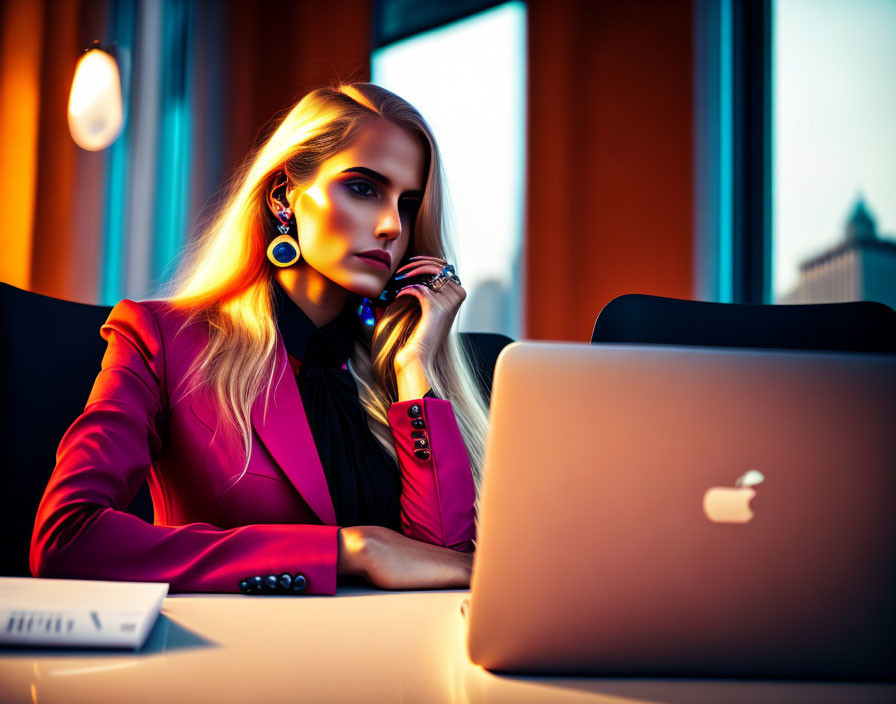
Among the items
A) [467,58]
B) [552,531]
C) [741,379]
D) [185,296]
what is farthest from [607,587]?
[467,58]

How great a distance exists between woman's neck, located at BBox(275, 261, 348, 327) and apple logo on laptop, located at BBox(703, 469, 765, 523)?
1102 millimetres

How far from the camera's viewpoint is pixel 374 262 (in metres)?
1.46

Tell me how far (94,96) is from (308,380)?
176 cm

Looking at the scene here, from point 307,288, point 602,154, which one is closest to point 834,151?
point 602,154

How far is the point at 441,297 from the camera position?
62.5 inches

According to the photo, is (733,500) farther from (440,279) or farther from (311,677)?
(440,279)

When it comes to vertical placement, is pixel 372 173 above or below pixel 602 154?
below

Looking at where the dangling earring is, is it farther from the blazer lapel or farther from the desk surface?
the desk surface

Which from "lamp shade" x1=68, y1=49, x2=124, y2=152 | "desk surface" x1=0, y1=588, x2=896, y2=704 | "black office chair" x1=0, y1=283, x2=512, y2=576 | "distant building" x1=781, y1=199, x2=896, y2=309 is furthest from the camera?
"distant building" x1=781, y1=199, x2=896, y2=309

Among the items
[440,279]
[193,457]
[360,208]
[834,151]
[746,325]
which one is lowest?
[193,457]

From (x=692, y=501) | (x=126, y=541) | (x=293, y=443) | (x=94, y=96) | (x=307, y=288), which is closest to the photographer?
(x=692, y=501)

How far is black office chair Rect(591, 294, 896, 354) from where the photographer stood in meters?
1.38

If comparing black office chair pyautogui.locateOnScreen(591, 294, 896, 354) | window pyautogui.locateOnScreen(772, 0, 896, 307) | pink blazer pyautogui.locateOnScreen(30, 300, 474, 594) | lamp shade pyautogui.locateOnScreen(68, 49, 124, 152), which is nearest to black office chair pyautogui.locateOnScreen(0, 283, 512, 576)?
pink blazer pyautogui.locateOnScreen(30, 300, 474, 594)

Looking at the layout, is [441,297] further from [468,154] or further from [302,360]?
[468,154]
